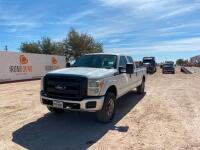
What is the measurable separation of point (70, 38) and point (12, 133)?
53356 millimetres

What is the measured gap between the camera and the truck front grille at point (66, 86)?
291 inches

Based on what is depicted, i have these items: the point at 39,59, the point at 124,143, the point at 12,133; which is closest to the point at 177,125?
the point at 124,143

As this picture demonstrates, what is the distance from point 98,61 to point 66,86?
2312 mm

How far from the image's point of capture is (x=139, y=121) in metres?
8.38

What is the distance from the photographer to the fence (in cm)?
2497

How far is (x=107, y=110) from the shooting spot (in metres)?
8.15

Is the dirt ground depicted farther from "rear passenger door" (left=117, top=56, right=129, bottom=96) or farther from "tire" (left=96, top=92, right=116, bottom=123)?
"rear passenger door" (left=117, top=56, right=129, bottom=96)

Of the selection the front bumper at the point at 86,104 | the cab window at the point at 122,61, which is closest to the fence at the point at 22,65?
the cab window at the point at 122,61

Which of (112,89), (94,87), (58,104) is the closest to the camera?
(94,87)

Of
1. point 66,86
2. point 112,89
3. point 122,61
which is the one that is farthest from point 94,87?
point 122,61

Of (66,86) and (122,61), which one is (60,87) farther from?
(122,61)

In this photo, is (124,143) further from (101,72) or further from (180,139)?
(101,72)

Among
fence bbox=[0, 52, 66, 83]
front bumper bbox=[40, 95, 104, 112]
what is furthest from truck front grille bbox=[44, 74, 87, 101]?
fence bbox=[0, 52, 66, 83]

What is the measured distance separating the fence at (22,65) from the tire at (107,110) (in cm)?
1842
